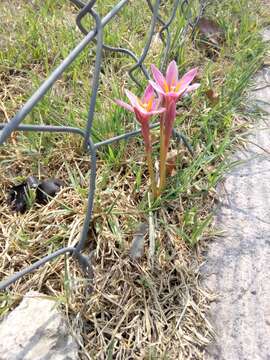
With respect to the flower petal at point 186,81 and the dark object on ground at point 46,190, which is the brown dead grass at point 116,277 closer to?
the dark object on ground at point 46,190

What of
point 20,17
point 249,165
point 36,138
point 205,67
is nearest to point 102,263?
point 36,138

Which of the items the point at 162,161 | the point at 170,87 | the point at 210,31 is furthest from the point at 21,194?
the point at 210,31

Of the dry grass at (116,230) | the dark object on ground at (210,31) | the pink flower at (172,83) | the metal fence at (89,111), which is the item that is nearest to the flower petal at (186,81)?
the pink flower at (172,83)

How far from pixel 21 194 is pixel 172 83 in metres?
0.55

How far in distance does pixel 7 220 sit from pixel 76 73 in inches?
26.6

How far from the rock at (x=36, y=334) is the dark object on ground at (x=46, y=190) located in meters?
0.34

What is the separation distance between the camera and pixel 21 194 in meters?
1.20

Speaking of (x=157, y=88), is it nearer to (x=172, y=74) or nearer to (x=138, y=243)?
(x=172, y=74)

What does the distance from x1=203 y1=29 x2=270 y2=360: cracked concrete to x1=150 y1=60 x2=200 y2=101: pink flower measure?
1.48ft

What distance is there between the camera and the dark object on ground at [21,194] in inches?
46.3

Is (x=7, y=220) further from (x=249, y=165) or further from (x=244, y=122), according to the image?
(x=244, y=122)

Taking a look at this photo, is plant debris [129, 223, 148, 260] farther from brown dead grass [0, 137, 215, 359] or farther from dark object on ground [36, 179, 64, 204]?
dark object on ground [36, 179, 64, 204]

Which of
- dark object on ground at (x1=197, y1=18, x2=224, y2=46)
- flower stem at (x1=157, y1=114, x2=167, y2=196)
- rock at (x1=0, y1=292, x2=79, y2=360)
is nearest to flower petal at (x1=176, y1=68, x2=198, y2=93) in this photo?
flower stem at (x1=157, y1=114, x2=167, y2=196)

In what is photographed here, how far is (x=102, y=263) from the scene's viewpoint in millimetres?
1038
